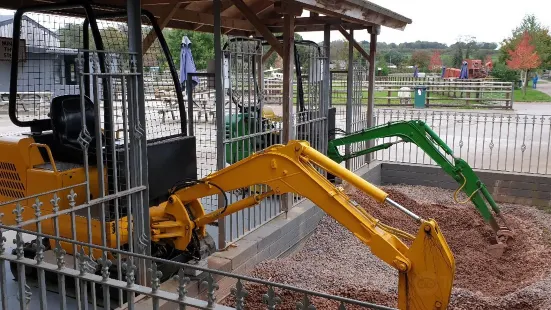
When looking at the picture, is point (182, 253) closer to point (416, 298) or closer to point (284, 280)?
point (284, 280)

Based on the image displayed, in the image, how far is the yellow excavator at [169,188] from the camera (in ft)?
12.2

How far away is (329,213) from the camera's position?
4.05m

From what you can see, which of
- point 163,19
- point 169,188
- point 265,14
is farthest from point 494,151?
point 169,188

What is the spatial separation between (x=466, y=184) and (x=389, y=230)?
3.38 meters

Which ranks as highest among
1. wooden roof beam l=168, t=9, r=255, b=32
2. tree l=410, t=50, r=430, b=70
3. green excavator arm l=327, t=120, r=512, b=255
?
tree l=410, t=50, r=430, b=70

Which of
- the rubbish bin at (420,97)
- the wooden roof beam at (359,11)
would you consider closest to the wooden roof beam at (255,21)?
the wooden roof beam at (359,11)

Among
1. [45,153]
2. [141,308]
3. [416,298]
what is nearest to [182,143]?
[45,153]

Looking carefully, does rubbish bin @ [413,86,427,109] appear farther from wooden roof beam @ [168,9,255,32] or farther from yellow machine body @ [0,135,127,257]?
yellow machine body @ [0,135,127,257]

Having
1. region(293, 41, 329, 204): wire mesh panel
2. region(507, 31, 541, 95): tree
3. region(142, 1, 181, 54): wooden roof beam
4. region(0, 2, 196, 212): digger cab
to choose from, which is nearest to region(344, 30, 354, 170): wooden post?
region(293, 41, 329, 204): wire mesh panel

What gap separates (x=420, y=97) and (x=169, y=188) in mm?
22189

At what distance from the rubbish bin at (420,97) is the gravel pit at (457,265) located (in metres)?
16.9

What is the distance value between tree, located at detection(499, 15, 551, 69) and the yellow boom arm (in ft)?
123

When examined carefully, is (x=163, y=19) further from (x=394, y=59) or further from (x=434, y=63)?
(x=394, y=59)

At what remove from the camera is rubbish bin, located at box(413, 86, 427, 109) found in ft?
82.5
